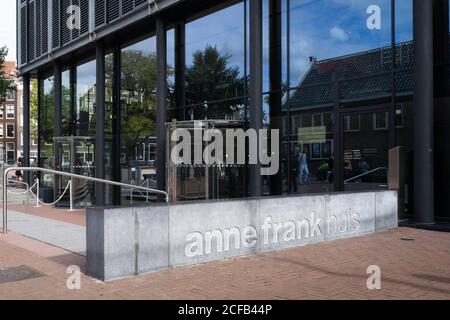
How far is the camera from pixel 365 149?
1213 centimetres

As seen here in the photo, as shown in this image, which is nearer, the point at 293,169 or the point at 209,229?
the point at 209,229

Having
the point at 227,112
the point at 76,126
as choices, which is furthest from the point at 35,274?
the point at 76,126

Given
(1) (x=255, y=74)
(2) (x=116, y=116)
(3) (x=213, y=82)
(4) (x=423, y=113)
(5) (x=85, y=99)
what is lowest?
(4) (x=423, y=113)

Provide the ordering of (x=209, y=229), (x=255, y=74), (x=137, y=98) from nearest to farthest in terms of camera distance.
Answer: (x=209, y=229) < (x=255, y=74) < (x=137, y=98)

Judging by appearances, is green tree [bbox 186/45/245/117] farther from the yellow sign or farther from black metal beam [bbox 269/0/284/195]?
the yellow sign

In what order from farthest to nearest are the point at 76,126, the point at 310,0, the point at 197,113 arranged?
the point at 76,126 → the point at 197,113 → the point at 310,0

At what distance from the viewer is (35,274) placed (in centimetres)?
673

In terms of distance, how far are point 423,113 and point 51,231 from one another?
8080 mm

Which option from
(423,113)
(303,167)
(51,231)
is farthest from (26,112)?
(423,113)

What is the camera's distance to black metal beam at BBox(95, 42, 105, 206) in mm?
18609

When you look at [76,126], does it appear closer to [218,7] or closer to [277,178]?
[218,7]

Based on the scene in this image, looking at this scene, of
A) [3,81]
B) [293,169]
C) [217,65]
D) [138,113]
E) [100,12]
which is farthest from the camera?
[3,81]

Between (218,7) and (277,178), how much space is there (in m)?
5.73

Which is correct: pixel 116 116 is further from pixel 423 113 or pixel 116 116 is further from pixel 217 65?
pixel 423 113
